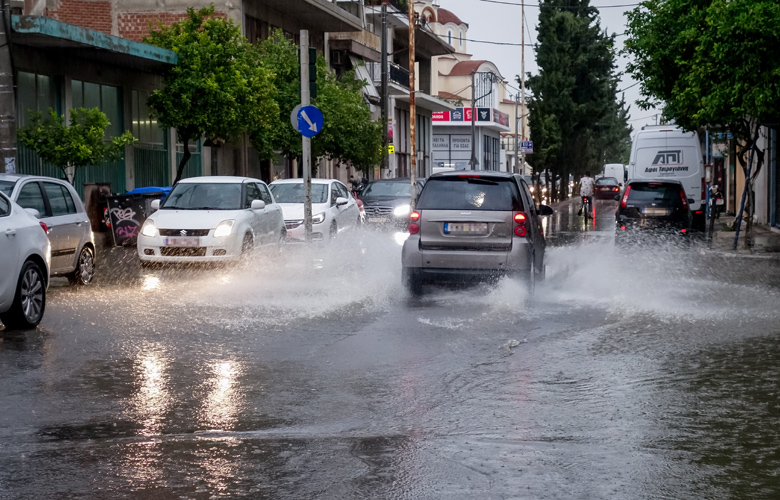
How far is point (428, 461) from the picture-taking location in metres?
5.84

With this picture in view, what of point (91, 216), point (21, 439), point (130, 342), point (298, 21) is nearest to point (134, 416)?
point (21, 439)

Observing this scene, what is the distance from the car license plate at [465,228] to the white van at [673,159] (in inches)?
702

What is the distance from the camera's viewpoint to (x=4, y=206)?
1124cm

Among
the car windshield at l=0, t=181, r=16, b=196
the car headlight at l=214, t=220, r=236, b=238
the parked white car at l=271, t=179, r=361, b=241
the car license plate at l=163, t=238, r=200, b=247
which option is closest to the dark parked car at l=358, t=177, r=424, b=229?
the parked white car at l=271, t=179, r=361, b=241

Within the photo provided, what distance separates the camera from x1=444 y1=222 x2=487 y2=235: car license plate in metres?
13.4

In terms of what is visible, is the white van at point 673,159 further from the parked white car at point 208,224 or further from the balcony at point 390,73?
the balcony at point 390,73

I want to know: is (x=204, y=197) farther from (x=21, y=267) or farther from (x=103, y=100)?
(x=103, y=100)

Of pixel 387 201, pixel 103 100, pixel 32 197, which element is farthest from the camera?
pixel 387 201

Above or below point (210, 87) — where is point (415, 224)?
below

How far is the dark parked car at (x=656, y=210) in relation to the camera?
24.4m

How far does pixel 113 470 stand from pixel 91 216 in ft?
67.7

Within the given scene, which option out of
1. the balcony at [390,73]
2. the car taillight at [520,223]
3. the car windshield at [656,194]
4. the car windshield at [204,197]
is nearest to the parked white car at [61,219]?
the car windshield at [204,197]

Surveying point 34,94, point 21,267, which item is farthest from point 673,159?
point 21,267

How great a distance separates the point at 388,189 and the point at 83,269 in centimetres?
1381
